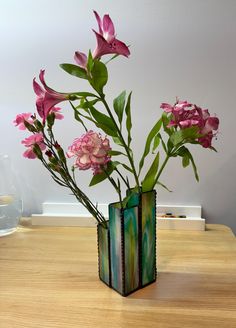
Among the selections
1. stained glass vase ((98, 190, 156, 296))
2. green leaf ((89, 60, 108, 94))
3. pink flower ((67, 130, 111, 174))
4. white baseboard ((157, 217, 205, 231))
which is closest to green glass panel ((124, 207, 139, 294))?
stained glass vase ((98, 190, 156, 296))

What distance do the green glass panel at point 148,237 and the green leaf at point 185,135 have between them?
0.43 feet

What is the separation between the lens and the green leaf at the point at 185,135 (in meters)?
0.58

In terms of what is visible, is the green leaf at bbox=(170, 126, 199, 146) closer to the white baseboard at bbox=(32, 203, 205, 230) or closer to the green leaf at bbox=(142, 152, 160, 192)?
the green leaf at bbox=(142, 152, 160, 192)

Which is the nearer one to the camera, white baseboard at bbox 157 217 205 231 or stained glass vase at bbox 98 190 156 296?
stained glass vase at bbox 98 190 156 296

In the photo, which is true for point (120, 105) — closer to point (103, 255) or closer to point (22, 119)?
point (22, 119)

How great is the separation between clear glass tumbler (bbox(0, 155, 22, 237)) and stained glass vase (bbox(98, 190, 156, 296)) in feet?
1.48

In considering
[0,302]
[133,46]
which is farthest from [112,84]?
[0,302]

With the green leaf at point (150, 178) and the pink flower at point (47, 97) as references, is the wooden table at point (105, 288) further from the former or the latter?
the pink flower at point (47, 97)

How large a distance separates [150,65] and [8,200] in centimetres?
67

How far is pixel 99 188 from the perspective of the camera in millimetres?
1071

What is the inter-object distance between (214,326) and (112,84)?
2.56 ft

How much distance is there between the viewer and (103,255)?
2.18 ft

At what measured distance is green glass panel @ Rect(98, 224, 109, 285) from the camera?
0.65 meters

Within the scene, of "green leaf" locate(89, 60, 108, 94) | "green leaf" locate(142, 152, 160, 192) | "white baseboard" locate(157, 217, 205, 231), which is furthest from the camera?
"white baseboard" locate(157, 217, 205, 231)
